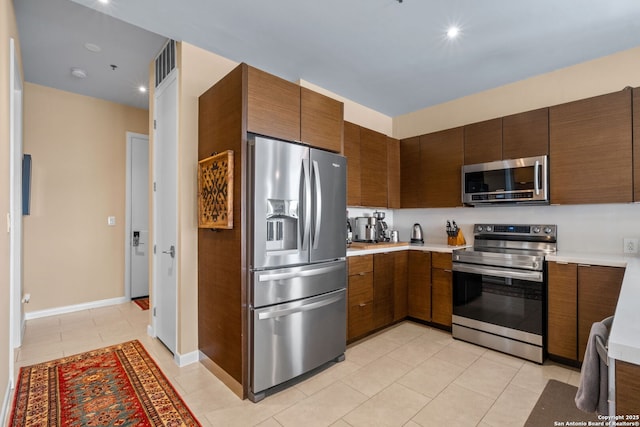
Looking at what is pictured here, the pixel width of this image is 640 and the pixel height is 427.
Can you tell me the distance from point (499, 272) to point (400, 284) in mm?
1008

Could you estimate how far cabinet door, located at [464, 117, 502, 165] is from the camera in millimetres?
3152

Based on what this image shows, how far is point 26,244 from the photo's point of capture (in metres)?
3.67

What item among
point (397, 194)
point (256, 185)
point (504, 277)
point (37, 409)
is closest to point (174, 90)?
point (256, 185)

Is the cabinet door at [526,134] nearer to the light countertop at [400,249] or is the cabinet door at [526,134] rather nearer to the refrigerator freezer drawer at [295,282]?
the light countertop at [400,249]

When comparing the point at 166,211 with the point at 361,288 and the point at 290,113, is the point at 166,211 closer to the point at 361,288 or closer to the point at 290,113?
the point at 290,113

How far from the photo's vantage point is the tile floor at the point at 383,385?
6.17ft

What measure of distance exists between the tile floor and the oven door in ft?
0.78

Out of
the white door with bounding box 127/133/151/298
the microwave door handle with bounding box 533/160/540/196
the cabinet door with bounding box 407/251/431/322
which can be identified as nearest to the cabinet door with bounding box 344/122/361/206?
the cabinet door with bounding box 407/251/431/322

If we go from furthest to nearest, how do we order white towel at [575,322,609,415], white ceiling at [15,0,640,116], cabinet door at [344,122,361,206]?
cabinet door at [344,122,361,206] < white ceiling at [15,0,640,116] < white towel at [575,322,609,415]

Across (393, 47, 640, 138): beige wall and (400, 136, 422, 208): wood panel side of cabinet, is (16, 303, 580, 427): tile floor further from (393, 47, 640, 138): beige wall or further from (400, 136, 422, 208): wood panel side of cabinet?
(393, 47, 640, 138): beige wall

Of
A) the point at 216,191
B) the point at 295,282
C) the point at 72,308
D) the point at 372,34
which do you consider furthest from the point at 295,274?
the point at 72,308

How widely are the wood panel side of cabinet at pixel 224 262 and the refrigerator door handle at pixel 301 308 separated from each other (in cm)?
15

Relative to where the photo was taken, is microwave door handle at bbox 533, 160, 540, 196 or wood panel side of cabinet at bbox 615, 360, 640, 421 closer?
wood panel side of cabinet at bbox 615, 360, 640, 421

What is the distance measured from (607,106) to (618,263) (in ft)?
4.28
